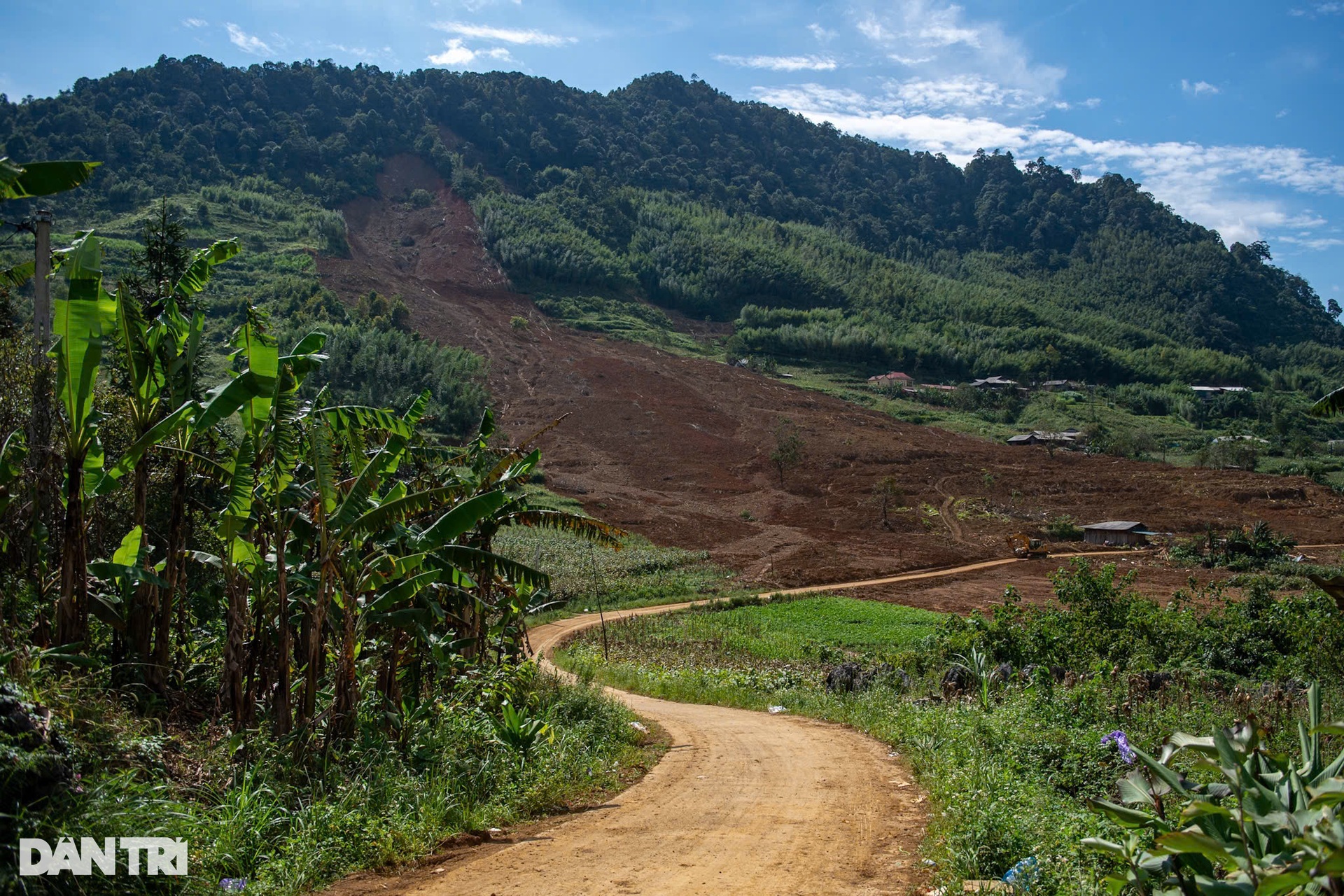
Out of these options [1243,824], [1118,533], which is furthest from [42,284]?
[1118,533]

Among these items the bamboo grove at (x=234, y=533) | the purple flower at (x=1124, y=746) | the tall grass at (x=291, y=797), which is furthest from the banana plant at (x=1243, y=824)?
the bamboo grove at (x=234, y=533)

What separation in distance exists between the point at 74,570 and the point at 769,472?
50069mm

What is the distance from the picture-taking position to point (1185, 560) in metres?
38.0

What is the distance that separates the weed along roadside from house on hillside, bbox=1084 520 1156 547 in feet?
43.3

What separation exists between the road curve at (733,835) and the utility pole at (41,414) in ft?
13.8

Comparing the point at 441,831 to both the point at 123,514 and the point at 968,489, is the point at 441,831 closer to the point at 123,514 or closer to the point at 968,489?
the point at 123,514

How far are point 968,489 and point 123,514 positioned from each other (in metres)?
45.9

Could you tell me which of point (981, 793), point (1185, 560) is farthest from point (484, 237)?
point (981, 793)

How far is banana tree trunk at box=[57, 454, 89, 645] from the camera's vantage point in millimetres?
6391

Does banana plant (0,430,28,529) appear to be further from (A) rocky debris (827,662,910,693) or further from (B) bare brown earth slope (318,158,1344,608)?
(B) bare brown earth slope (318,158,1344,608)

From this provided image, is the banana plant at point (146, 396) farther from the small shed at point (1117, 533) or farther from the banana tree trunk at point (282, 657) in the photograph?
the small shed at point (1117, 533)

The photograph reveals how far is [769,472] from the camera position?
5544cm

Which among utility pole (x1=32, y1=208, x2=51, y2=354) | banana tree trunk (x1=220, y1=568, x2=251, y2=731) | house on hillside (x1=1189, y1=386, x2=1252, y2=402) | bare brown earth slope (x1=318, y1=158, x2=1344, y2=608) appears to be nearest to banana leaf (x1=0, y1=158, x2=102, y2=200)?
utility pole (x1=32, y1=208, x2=51, y2=354)

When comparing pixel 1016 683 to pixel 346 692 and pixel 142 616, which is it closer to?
pixel 346 692
